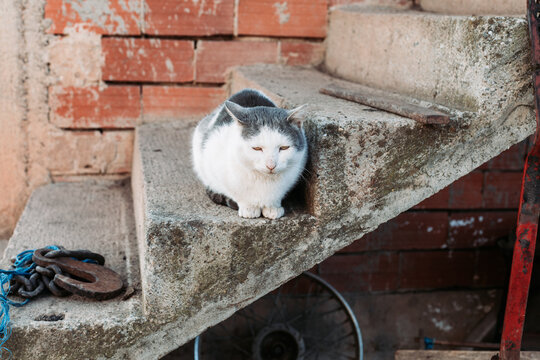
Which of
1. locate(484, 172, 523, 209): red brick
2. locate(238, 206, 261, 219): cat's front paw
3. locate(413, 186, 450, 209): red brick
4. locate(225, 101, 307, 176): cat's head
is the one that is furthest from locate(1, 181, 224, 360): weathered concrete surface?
locate(484, 172, 523, 209): red brick

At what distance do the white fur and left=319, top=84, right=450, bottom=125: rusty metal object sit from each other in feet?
1.32

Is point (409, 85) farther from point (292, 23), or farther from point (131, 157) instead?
point (131, 157)

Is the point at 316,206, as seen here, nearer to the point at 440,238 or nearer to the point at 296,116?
the point at 296,116

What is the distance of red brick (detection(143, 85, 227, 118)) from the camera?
3246 mm

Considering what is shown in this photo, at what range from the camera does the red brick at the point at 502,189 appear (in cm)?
363

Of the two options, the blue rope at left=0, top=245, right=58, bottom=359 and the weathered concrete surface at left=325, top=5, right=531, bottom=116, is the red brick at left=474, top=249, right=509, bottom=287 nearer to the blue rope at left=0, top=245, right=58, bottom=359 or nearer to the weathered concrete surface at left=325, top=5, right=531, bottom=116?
the weathered concrete surface at left=325, top=5, right=531, bottom=116

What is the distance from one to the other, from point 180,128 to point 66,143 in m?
0.64

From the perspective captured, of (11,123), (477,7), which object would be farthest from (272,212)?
(11,123)

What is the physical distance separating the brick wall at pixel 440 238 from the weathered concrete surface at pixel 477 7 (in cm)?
111

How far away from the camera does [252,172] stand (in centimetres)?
204

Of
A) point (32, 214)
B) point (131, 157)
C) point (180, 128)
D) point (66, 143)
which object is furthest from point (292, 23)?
point (32, 214)

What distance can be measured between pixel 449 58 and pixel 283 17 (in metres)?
1.30

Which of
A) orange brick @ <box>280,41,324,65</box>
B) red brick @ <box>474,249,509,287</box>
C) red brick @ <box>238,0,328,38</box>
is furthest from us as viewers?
red brick @ <box>474,249,509,287</box>

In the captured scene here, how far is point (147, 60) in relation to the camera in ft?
10.4
